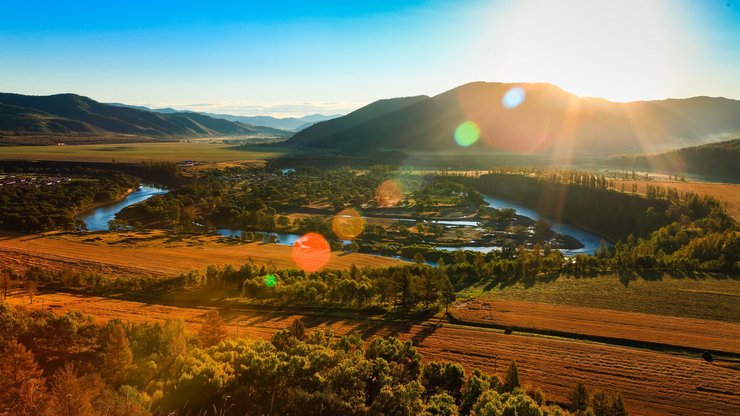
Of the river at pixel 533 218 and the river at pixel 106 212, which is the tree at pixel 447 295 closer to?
the river at pixel 533 218

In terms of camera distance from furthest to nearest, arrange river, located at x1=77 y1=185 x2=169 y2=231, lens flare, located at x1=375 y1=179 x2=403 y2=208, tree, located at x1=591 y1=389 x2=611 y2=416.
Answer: lens flare, located at x1=375 y1=179 x2=403 y2=208
river, located at x1=77 y1=185 x2=169 y2=231
tree, located at x1=591 y1=389 x2=611 y2=416

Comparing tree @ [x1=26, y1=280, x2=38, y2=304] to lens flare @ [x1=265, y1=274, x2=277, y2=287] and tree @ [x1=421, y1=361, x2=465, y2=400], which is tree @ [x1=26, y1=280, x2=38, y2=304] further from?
tree @ [x1=421, y1=361, x2=465, y2=400]

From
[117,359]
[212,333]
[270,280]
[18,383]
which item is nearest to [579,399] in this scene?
[212,333]

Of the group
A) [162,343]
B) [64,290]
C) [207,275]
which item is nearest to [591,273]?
[207,275]

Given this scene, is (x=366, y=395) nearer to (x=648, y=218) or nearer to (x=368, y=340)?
(x=368, y=340)

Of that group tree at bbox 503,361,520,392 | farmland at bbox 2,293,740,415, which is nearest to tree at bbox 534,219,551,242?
farmland at bbox 2,293,740,415

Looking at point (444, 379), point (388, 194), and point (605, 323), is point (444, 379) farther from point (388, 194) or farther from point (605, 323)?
point (388, 194)

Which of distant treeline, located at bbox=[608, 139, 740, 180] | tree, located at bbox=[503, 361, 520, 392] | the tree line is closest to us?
the tree line
